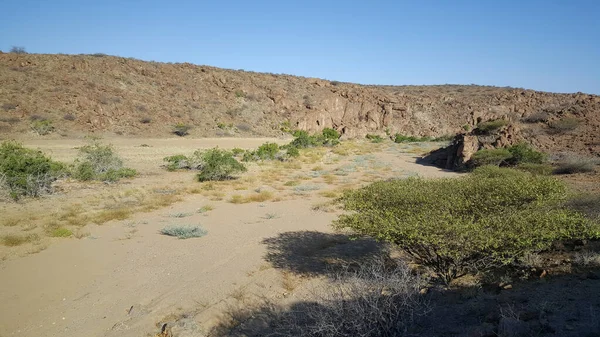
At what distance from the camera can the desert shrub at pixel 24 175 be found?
43.4ft

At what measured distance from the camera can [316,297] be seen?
583 centimetres

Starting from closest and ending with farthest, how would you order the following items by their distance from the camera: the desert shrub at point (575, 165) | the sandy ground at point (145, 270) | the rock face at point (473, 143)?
the sandy ground at point (145, 270) < the desert shrub at point (575, 165) < the rock face at point (473, 143)

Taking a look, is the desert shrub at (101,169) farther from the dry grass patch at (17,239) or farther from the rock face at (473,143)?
the rock face at (473,143)

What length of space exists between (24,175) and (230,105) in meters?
41.7

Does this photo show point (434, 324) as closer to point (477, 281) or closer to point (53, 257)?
point (477, 281)

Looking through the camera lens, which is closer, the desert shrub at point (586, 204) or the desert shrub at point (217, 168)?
the desert shrub at point (586, 204)

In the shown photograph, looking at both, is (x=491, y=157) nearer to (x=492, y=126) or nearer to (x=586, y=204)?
(x=492, y=126)

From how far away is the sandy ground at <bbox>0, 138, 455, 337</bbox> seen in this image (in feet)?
19.1

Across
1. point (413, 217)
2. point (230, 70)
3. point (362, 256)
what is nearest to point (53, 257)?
point (362, 256)

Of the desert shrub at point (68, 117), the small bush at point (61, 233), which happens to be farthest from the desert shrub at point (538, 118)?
the desert shrub at point (68, 117)

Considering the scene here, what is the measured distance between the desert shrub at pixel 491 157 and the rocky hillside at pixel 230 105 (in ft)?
11.5

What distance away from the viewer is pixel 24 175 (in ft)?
44.4

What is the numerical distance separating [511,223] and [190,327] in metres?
5.11

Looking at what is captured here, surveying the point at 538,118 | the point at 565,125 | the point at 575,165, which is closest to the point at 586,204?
the point at 575,165
